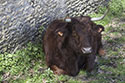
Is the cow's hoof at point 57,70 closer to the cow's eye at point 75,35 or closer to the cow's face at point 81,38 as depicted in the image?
the cow's face at point 81,38

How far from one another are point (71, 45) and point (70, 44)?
1.2 inches

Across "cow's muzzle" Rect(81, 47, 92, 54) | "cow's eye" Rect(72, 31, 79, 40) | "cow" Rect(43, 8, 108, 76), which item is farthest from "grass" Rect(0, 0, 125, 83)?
"cow's eye" Rect(72, 31, 79, 40)

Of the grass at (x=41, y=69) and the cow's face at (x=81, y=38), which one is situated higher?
the cow's face at (x=81, y=38)

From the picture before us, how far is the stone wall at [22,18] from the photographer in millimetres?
5129

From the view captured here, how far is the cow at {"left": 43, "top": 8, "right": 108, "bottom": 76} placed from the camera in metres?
4.37

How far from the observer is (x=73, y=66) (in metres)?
4.89

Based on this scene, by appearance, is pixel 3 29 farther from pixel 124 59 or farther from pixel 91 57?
pixel 124 59

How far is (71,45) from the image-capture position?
4.58 m

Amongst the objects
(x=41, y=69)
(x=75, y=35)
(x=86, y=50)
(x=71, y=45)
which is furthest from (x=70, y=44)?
(x=41, y=69)

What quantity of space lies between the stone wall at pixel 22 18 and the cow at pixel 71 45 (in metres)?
0.67

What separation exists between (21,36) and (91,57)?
185cm

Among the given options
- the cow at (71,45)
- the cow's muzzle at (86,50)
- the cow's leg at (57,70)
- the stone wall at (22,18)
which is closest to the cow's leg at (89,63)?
the cow at (71,45)

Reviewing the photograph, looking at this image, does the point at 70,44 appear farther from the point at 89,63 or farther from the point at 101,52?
the point at 101,52

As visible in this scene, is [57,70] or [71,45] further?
[57,70]
